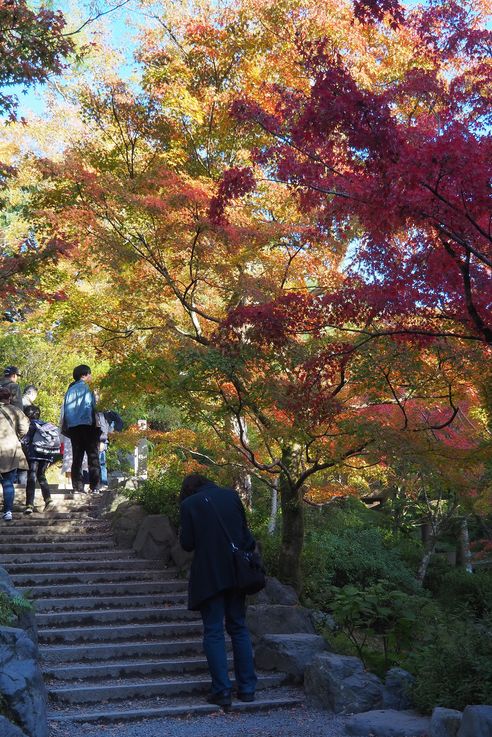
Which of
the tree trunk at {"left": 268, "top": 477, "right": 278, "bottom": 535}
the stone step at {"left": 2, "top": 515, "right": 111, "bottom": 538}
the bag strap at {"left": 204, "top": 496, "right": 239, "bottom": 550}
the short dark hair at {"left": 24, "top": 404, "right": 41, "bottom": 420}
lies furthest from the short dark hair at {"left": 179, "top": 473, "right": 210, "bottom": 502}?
the tree trunk at {"left": 268, "top": 477, "right": 278, "bottom": 535}

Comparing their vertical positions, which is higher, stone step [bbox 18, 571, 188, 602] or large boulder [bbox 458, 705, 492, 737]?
stone step [bbox 18, 571, 188, 602]

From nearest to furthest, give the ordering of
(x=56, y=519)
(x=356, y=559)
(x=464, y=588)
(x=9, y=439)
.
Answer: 1. (x=9, y=439)
2. (x=56, y=519)
3. (x=356, y=559)
4. (x=464, y=588)

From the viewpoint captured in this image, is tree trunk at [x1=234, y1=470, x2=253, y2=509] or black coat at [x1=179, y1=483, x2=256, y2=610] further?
tree trunk at [x1=234, y1=470, x2=253, y2=509]

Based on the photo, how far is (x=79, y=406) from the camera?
11102 mm

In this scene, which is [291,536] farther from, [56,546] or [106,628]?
[56,546]

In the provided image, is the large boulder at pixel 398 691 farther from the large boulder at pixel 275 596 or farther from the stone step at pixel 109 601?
the stone step at pixel 109 601

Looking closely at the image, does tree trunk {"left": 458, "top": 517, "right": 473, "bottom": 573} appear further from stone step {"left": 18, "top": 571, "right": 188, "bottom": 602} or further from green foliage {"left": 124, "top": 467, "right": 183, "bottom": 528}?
stone step {"left": 18, "top": 571, "right": 188, "bottom": 602}

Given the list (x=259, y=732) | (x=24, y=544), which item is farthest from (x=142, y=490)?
(x=259, y=732)

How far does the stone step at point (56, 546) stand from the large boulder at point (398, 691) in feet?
16.4

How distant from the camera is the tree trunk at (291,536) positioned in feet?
31.1

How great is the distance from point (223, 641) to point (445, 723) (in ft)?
6.14

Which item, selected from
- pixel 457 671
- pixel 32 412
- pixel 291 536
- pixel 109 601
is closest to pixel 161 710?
pixel 457 671

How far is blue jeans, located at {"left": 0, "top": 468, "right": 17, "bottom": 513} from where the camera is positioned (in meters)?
10.2

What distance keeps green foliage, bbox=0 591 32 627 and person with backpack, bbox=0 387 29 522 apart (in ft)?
14.2
